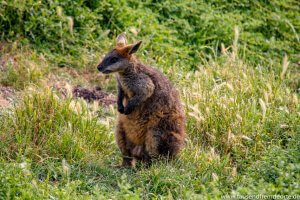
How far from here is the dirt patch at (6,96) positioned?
10.1 meters

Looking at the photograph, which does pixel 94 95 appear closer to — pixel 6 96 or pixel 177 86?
pixel 177 86

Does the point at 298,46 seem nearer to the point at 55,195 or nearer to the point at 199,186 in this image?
the point at 199,186

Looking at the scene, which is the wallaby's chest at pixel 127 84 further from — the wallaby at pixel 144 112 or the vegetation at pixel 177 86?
the vegetation at pixel 177 86

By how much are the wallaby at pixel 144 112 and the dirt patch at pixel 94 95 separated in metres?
2.17

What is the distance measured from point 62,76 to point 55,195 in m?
4.59

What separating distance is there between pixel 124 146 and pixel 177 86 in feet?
7.37

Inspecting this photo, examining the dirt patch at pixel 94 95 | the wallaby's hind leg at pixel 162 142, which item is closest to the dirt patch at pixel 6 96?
the dirt patch at pixel 94 95

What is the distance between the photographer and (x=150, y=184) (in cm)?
816

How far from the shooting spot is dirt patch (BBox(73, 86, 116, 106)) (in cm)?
1111

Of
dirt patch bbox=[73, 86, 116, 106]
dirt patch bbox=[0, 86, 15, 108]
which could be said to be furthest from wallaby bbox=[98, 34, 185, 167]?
dirt patch bbox=[73, 86, 116, 106]

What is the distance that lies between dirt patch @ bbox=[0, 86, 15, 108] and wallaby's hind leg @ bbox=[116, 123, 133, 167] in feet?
6.15

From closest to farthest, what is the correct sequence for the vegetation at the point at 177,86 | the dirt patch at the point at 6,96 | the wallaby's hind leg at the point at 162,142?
the vegetation at the point at 177,86
the wallaby's hind leg at the point at 162,142
the dirt patch at the point at 6,96

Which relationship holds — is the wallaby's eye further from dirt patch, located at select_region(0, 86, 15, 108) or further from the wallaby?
dirt patch, located at select_region(0, 86, 15, 108)

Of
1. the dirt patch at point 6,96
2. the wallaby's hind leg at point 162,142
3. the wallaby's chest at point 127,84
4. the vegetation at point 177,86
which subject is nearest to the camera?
the vegetation at point 177,86
